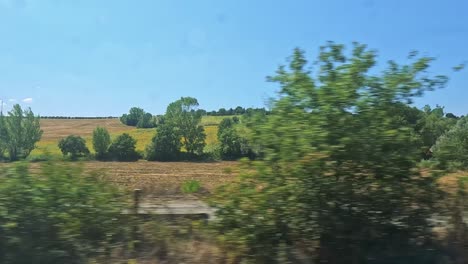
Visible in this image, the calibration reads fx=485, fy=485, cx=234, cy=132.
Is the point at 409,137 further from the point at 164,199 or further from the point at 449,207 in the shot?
the point at 164,199

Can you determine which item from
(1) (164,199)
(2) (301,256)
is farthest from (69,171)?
(2) (301,256)

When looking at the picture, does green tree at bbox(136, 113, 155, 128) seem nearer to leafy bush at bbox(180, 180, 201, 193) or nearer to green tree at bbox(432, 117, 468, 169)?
leafy bush at bbox(180, 180, 201, 193)

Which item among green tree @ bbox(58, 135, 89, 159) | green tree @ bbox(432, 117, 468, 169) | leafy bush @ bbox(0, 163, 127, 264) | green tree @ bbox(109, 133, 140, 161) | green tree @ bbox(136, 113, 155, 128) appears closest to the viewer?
leafy bush @ bbox(0, 163, 127, 264)

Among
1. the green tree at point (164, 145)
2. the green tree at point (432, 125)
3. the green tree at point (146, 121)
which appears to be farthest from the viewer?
the green tree at point (146, 121)

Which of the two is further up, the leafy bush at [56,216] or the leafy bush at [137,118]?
the leafy bush at [137,118]

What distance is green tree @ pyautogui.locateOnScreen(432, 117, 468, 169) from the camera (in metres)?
6.91

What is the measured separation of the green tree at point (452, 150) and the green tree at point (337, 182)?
502 mm

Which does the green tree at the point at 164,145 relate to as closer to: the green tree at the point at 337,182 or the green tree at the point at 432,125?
the green tree at the point at 432,125

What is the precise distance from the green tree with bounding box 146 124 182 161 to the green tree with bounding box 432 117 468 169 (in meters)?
55.5

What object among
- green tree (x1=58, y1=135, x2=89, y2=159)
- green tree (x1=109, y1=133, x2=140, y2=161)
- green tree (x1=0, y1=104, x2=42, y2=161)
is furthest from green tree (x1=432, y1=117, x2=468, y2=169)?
green tree (x1=109, y1=133, x2=140, y2=161)

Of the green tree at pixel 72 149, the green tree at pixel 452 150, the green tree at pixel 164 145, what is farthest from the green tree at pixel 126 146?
the green tree at pixel 452 150

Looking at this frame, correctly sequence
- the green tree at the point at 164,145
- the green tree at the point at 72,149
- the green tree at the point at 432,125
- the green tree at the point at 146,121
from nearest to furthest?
the green tree at the point at 72,149 < the green tree at the point at 432,125 < the green tree at the point at 164,145 < the green tree at the point at 146,121

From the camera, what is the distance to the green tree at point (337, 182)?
6234 mm

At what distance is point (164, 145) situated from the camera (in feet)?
209
